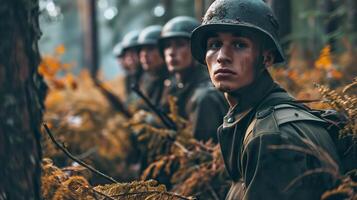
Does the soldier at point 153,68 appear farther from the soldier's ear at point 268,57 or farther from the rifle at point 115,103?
the soldier's ear at point 268,57

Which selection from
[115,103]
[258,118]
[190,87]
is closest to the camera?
[258,118]

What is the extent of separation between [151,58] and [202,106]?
3.54 metres

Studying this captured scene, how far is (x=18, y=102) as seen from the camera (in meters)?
2.99

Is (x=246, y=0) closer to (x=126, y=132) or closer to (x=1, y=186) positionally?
(x=1, y=186)

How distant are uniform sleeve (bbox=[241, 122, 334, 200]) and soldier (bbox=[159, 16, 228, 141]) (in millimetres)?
2854

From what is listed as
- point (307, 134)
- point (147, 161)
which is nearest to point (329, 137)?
point (307, 134)

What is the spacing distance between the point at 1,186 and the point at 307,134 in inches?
66.7

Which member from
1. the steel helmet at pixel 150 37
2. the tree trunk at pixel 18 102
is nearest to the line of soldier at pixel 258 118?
the tree trunk at pixel 18 102

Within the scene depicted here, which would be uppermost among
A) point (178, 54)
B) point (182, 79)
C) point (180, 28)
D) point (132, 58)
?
point (132, 58)

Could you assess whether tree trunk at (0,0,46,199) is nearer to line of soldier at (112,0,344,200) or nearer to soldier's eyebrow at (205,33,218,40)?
line of soldier at (112,0,344,200)

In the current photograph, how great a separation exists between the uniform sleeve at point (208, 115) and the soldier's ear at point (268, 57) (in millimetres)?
2160

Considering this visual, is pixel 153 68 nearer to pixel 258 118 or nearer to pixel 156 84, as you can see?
pixel 156 84

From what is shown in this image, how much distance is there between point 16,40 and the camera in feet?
9.70

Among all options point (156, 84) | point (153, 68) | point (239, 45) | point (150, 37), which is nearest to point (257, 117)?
point (239, 45)
